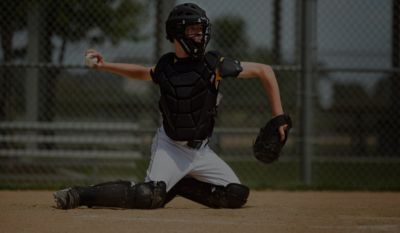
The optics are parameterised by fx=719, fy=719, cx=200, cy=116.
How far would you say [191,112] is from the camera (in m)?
5.24

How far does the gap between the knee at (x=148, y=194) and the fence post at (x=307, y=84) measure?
3121mm

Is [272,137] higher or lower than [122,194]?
higher

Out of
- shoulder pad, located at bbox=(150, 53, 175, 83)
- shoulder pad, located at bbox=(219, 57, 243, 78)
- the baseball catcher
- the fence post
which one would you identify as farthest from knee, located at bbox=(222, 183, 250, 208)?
the fence post

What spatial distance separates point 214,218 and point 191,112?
2.99 feet

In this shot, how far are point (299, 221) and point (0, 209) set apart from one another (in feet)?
6.98

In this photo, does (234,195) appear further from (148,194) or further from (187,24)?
(187,24)

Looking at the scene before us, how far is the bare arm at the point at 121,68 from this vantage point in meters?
5.31

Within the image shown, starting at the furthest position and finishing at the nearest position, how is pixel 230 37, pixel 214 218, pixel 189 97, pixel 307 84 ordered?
pixel 230 37 → pixel 307 84 → pixel 189 97 → pixel 214 218

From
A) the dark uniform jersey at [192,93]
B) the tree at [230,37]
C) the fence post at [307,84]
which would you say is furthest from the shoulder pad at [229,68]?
the tree at [230,37]

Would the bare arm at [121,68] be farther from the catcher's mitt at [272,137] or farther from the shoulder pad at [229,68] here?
the catcher's mitt at [272,137]

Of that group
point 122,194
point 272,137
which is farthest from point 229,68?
point 122,194

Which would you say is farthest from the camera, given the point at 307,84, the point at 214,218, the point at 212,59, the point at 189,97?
the point at 307,84

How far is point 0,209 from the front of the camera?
16.8 feet

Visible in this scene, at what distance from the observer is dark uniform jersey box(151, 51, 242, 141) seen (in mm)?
5227
